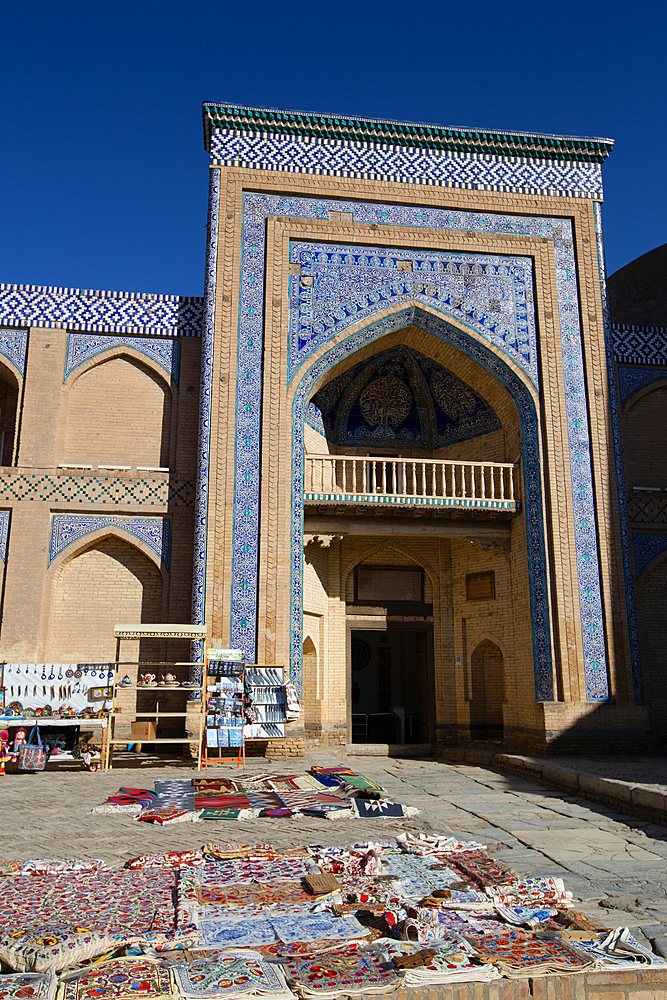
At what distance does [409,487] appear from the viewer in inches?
466

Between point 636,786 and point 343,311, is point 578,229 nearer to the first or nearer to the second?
point 343,311

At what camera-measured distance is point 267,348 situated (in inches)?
437

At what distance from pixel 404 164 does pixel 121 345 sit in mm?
5048

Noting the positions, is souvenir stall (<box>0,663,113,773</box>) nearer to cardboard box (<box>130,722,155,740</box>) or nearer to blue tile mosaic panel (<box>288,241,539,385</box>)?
cardboard box (<box>130,722,155,740</box>)

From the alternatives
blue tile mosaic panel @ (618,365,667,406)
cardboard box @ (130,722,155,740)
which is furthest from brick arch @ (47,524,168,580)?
blue tile mosaic panel @ (618,365,667,406)

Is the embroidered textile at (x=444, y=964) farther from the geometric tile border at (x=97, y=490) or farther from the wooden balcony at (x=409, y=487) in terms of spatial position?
the geometric tile border at (x=97, y=490)

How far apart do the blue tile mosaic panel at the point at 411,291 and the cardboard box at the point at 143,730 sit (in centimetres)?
539

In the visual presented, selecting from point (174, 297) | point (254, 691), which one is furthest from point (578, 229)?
point (254, 691)

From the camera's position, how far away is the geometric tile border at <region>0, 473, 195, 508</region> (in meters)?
11.1

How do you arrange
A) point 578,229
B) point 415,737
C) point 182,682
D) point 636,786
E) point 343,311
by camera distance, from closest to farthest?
point 636,786
point 182,682
point 343,311
point 578,229
point 415,737

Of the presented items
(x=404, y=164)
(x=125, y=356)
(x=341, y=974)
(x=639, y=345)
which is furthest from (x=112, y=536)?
(x=341, y=974)

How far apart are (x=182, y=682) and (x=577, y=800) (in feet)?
17.1

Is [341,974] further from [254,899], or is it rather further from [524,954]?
[254,899]

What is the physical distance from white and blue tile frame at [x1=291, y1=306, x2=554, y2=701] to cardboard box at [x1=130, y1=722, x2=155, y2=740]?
195 cm
